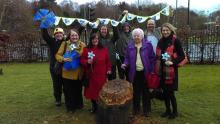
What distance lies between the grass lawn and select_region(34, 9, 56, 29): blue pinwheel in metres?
1.89

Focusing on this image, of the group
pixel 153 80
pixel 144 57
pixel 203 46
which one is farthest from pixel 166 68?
pixel 203 46

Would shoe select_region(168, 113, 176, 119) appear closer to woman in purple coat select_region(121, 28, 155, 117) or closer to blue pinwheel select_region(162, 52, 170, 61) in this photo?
woman in purple coat select_region(121, 28, 155, 117)

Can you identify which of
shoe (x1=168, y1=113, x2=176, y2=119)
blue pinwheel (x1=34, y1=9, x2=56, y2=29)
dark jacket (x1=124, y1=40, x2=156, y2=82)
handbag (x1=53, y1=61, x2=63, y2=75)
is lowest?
shoe (x1=168, y1=113, x2=176, y2=119)

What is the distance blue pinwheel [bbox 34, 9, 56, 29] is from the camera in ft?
26.8

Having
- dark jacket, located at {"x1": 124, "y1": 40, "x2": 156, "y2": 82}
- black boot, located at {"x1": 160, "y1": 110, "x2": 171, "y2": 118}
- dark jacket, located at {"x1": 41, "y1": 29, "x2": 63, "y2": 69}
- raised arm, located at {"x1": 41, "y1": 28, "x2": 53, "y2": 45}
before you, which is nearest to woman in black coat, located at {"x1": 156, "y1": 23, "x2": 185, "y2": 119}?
dark jacket, located at {"x1": 124, "y1": 40, "x2": 156, "y2": 82}

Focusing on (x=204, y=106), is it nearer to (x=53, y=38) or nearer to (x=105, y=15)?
(x=53, y=38)

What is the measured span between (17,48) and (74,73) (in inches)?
598

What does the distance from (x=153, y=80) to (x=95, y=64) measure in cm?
119

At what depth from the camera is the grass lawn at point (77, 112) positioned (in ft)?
25.6

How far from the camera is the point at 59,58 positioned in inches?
312

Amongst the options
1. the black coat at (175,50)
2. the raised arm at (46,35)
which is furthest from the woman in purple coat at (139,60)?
the raised arm at (46,35)

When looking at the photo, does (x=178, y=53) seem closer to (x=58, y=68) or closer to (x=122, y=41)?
(x=122, y=41)

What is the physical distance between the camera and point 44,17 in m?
8.20

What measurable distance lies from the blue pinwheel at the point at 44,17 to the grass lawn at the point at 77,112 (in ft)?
6.19
